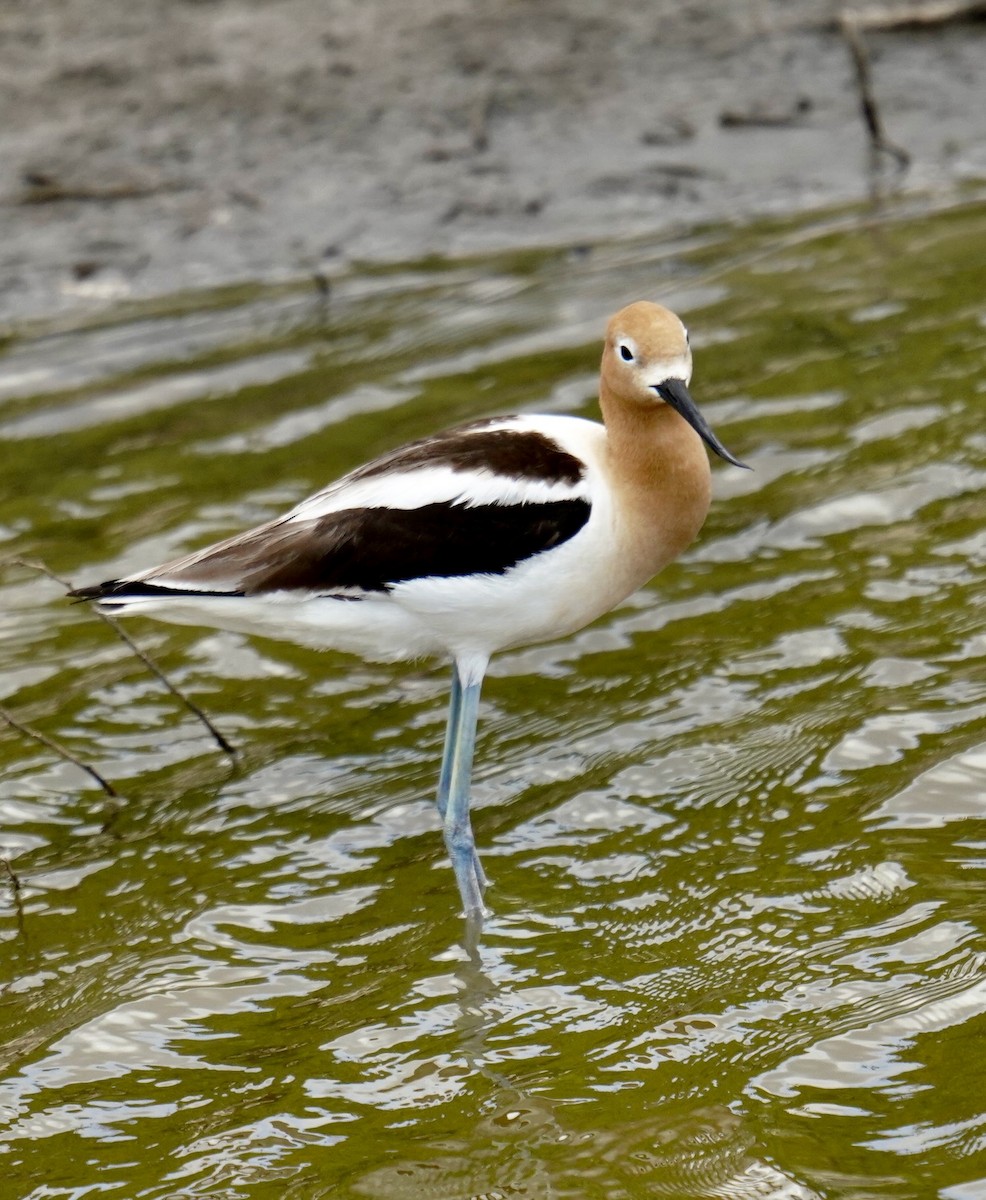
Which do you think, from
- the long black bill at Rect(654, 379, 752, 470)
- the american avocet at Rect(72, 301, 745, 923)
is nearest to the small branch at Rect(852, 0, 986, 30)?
the american avocet at Rect(72, 301, 745, 923)

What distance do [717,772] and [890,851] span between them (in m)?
0.74

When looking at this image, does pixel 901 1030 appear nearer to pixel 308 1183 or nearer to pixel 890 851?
pixel 890 851

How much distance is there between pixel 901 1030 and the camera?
4328mm

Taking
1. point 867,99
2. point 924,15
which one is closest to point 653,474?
point 867,99

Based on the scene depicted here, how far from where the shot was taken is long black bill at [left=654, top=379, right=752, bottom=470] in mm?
5102

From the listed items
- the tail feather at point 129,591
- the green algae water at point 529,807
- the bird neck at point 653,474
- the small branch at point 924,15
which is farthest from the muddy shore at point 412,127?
the bird neck at point 653,474

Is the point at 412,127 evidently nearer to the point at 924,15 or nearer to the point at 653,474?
the point at 924,15

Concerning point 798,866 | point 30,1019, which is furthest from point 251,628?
point 798,866

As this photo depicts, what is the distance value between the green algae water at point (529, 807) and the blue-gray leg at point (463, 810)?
0.28ft

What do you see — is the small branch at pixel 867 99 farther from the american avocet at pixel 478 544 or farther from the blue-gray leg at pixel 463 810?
the blue-gray leg at pixel 463 810

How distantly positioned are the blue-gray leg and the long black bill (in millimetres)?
982

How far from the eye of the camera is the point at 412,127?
10320 mm

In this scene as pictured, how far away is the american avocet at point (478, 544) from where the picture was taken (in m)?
5.17

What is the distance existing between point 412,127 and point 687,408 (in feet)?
18.6
